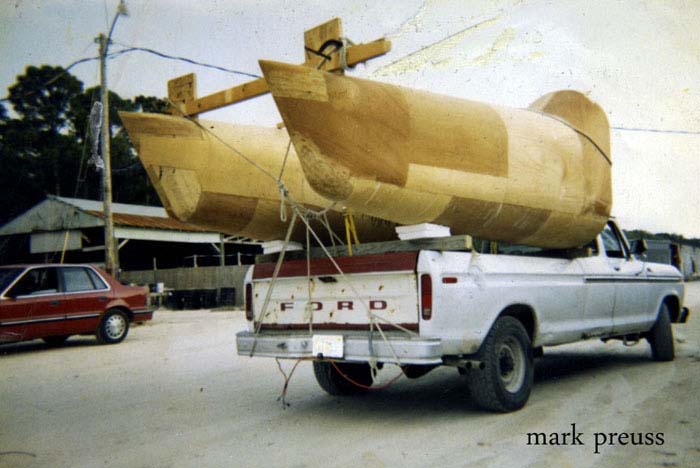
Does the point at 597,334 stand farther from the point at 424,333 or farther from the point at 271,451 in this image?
the point at 271,451

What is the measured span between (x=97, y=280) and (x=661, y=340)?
30.2ft

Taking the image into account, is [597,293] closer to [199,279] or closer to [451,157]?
[451,157]

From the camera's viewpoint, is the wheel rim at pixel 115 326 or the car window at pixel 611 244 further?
the wheel rim at pixel 115 326

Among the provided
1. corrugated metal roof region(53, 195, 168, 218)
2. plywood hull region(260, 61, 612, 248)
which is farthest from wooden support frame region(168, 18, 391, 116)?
corrugated metal roof region(53, 195, 168, 218)

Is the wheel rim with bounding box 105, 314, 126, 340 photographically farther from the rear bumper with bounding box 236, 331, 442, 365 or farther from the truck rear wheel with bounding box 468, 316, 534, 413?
the truck rear wheel with bounding box 468, 316, 534, 413

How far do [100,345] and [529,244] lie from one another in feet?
27.7

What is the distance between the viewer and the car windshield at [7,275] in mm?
10328

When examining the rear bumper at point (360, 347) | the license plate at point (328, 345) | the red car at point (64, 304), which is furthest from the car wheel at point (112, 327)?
the license plate at point (328, 345)

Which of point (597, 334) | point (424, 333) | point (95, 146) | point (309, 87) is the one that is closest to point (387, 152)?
point (309, 87)

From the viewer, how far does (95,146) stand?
A: 15633mm

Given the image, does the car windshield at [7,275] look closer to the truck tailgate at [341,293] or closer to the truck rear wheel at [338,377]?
the truck tailgate at [341,293]

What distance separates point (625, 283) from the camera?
23.4 feet

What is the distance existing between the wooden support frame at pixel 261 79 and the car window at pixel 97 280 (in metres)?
6.72

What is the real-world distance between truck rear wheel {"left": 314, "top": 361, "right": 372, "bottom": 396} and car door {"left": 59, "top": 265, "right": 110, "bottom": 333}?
6.35 meters
